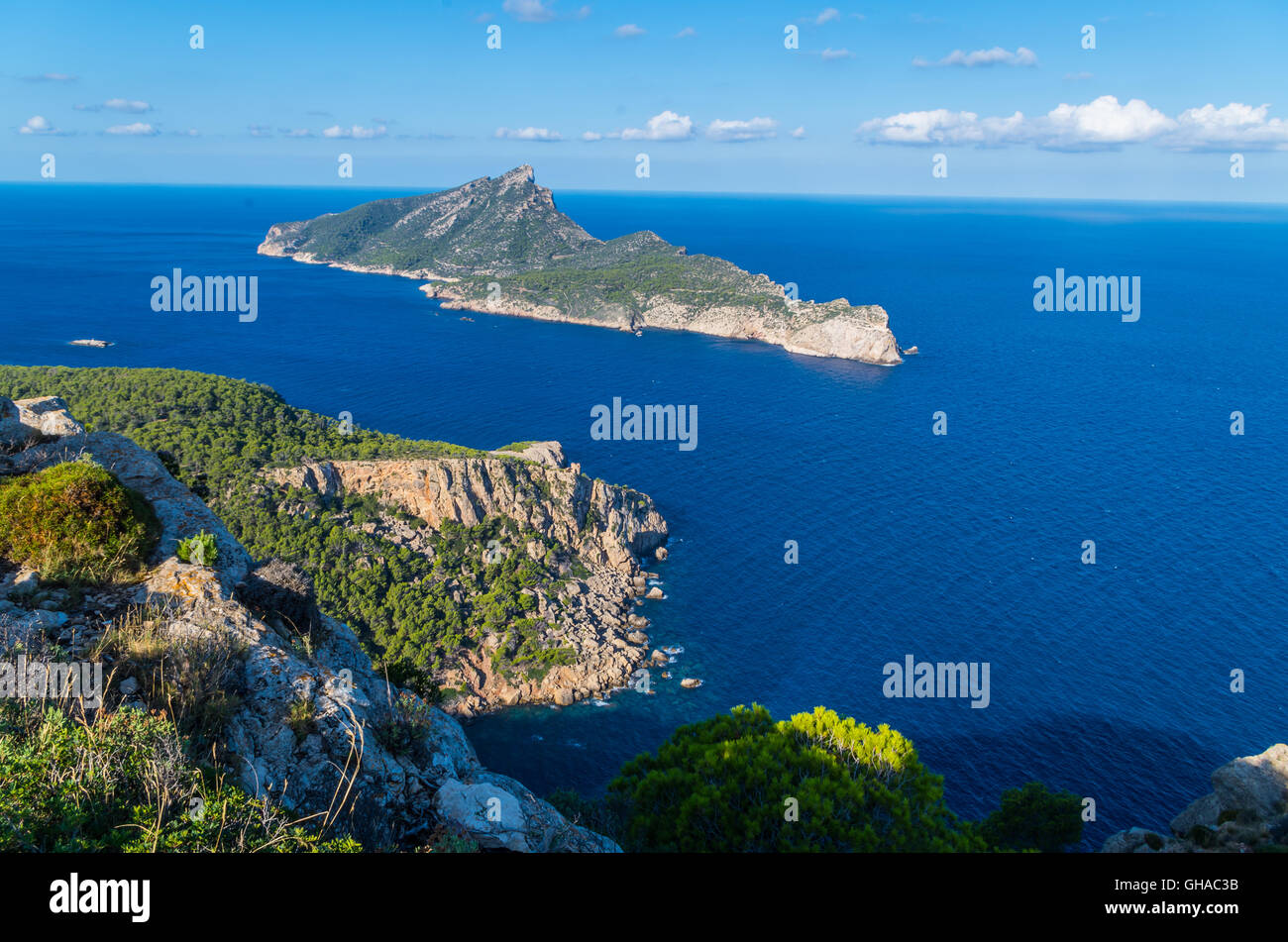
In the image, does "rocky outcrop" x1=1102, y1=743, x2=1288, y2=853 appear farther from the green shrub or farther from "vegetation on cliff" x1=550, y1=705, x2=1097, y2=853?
the green shrub

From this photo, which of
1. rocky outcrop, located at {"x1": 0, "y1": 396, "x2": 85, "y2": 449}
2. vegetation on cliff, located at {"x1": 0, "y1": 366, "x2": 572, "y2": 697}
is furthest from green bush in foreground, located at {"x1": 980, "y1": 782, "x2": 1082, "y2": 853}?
rocky outcrop, located at {"x1": 0, "y1": 396, "x2": 85, "y2": 449}

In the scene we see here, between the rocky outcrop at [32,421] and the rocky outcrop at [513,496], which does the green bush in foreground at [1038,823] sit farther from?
the rocky outcrop at [513,496]

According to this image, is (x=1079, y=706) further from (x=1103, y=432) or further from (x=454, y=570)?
(x=1103, y=432)

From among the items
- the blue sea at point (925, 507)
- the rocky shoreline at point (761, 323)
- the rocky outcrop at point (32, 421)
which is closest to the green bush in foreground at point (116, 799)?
the rocky outcrop at point (32, 421)

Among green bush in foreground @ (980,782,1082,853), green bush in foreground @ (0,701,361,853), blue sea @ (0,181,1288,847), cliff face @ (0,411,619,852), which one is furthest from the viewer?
blue sea @ (0,181,1288,847)
